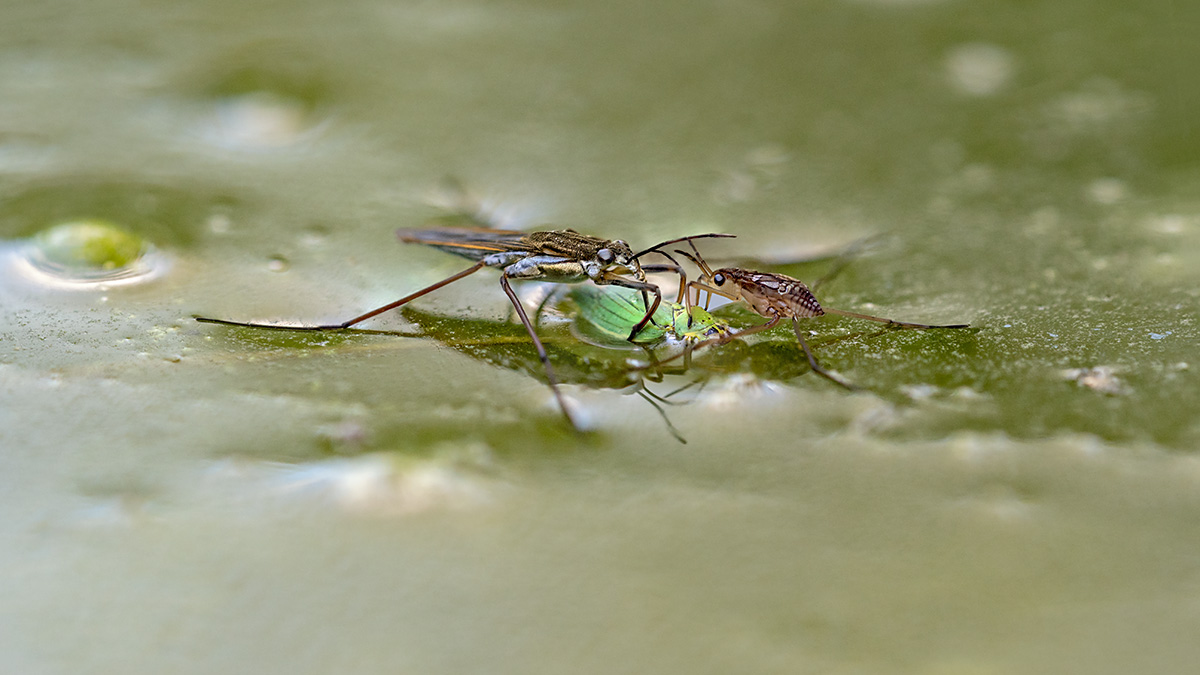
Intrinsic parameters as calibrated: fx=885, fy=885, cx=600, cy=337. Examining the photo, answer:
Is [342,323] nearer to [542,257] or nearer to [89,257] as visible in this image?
[542,257]

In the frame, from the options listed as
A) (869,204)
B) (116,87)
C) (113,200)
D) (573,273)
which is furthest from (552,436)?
(116,87)

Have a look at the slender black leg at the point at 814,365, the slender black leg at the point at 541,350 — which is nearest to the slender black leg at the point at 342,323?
the slender black leg at the point at 541,350

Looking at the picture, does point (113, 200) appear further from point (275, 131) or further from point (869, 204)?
point (869, 204)

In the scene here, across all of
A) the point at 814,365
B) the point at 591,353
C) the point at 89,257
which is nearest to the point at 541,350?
the point at 591,353

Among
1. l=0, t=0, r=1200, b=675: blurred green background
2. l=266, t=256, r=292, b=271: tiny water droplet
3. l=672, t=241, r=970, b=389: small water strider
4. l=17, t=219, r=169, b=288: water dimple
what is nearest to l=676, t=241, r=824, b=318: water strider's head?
l=672, t=241, r=970, b=389: small water strider

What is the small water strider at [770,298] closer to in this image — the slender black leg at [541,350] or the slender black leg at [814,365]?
the slender black leg at [814,365]
